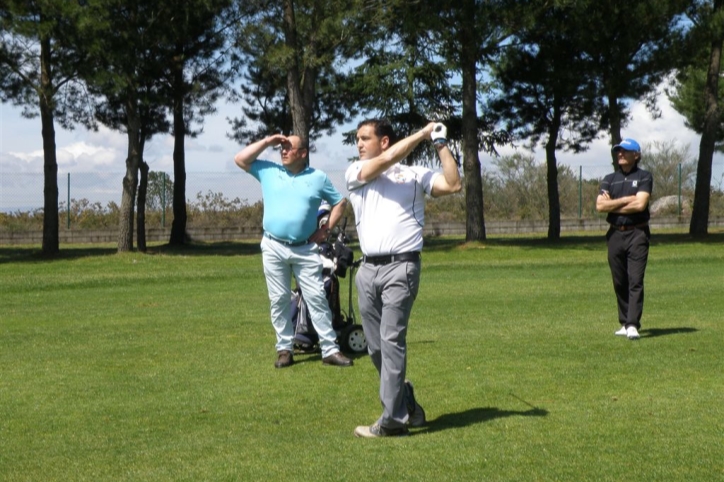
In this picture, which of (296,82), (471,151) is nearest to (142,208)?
(296,82)

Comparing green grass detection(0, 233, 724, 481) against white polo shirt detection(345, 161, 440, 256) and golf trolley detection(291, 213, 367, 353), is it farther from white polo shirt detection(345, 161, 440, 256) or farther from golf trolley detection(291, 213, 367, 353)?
white polo shirt detection(345, 161, 440, 256)

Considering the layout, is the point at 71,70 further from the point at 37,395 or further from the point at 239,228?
the point at 37,395

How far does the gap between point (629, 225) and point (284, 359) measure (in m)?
3.86

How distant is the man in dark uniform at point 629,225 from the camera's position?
10.7m

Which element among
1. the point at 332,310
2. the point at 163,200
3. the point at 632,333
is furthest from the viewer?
the point at 163,200

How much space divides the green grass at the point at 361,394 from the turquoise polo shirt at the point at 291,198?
1205 millimetres

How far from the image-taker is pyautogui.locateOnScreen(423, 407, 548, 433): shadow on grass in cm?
684

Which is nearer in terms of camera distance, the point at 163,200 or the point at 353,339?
the point at 353,339

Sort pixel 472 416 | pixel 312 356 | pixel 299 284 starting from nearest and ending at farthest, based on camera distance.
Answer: pixel 472 416 → pixel 299 284 → pixel 312 356

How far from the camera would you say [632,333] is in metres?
10.6

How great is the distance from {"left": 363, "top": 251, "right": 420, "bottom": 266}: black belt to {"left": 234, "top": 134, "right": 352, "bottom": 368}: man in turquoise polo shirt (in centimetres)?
261

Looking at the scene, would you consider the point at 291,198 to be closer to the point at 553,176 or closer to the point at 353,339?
the point at 353,339

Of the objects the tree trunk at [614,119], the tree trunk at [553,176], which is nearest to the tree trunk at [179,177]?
the tree trunk at [553,176]

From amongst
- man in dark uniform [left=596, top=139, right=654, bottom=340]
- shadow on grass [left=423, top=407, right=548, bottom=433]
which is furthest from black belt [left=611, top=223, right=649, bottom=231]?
shadow on grass [left=423, top=407, right=548, bottom=433]
